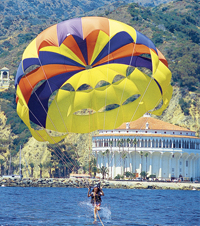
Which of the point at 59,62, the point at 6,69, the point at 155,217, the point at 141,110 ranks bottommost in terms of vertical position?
the point at 155,217

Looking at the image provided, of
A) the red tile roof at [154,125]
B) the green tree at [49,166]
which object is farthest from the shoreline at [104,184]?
the green tree at [49,166]

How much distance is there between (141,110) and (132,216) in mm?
10863

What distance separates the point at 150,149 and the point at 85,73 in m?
90.2

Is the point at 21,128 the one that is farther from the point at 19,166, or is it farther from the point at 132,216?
the point at 132,216

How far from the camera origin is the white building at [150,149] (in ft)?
441

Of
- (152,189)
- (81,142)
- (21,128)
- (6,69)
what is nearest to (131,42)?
(152,189)

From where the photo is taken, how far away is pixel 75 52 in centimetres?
4612

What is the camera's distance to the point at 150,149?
13575cm

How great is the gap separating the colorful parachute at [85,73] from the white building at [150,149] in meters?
84.4

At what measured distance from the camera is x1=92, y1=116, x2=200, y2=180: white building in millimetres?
134500

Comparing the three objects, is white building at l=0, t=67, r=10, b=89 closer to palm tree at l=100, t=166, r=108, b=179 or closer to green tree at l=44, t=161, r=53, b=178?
green tree at l=44, t=161, r=53, b=178

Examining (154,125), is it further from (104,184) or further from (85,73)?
(85,73)

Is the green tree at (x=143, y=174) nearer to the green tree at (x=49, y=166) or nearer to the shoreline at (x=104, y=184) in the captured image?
the shoreline at (x=104, y=184)

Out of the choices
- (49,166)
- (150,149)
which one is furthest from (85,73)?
(49,166)
